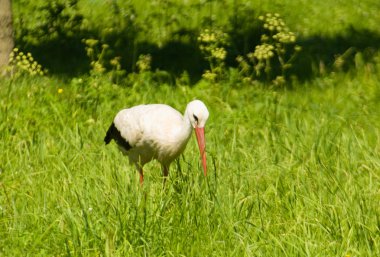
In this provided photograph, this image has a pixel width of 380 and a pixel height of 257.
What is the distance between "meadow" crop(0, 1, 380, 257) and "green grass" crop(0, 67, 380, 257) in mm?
11

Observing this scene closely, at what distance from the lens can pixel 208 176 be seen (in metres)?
5.89

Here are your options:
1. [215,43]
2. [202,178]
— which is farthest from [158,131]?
[215,43]

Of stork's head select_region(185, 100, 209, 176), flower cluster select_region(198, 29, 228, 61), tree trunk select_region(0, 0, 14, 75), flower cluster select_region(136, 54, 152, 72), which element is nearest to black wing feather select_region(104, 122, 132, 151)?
stork's head select_region(185, 100, 209, 176)

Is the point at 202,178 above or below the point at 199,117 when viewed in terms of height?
below

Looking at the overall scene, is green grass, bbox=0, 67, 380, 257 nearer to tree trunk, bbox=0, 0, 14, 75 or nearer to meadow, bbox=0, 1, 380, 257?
meadow, bbox=0, 1, 380, 257

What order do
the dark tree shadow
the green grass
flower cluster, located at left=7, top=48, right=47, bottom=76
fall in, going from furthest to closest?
the dark tree shadow
flower cluster, located at left=7, top=48, right=47, bottom=76
the green grass

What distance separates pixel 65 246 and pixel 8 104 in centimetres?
307

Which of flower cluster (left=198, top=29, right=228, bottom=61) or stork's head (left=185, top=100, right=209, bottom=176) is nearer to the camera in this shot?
stork's head (left=185, top=100, right=209, bottom=176)

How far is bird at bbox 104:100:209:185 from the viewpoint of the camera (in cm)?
632

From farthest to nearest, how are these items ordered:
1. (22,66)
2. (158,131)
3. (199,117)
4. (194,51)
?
(194,51) → (22,66) → (158,131) → (199,117)

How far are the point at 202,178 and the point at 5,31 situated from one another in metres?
3.85

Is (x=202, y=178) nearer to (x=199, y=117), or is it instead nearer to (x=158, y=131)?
(x=199, y=117)

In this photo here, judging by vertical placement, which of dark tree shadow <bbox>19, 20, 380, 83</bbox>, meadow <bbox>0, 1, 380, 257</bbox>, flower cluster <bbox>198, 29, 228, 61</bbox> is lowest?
dark tree shadow <bbox>19, 20, 380, 83</bbox>

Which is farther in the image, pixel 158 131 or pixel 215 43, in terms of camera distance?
pixel 215 43
